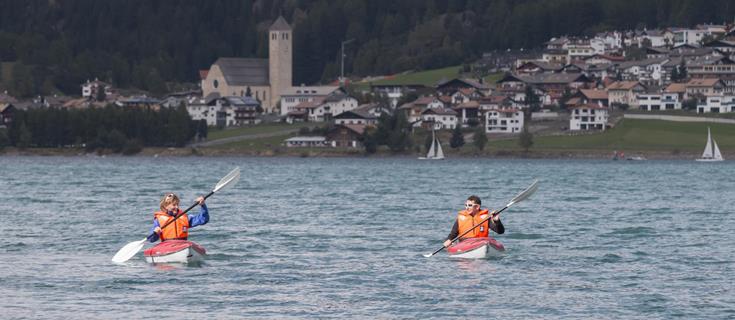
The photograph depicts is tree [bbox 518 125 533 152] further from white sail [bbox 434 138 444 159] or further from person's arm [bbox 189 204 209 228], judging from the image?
person's arm [bbox 189 204 209 228]

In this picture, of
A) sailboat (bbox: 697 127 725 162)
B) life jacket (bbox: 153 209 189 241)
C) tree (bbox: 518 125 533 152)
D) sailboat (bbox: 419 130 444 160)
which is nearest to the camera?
life jacket (bbox: 153 209 189 241)

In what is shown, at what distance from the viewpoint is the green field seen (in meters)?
185

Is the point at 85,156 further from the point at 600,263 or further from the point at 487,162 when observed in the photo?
the point at 600,263

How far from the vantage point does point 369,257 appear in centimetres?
4834

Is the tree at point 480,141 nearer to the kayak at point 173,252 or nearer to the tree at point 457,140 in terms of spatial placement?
the tree at point 457,140

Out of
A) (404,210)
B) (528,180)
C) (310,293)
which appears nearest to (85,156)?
(528,180)

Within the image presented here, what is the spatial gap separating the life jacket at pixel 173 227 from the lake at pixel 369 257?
89 centimetres

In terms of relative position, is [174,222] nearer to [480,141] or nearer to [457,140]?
[480,141]

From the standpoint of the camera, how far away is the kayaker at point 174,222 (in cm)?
4266

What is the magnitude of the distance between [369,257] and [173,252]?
6.84 metres

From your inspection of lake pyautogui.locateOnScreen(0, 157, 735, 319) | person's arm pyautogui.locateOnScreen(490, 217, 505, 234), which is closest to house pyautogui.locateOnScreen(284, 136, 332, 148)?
lake pyautogui.locateOnScreen(0, 157, 735, 319)

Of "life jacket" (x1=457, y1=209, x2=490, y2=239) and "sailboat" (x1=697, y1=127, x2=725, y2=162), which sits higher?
"life jacket" (x1=457, y1=209, x2=490, y2=239)

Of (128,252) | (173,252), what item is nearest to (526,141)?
(128,252)

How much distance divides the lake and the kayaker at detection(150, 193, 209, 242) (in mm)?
932
